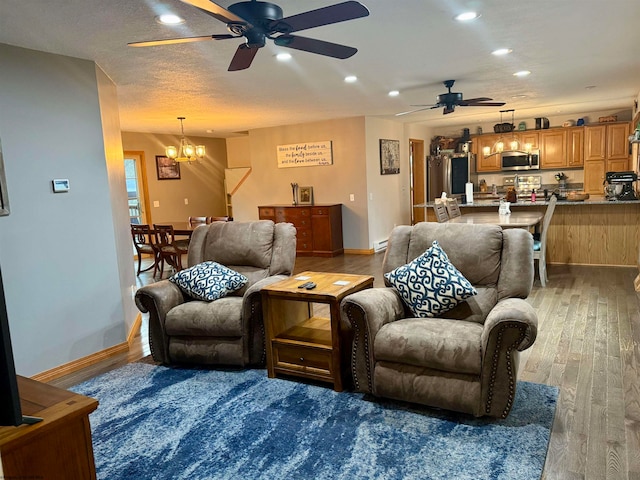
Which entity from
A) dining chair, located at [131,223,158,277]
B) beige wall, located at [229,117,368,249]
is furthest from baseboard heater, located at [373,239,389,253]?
dining chair, located at [131,223,158,277]

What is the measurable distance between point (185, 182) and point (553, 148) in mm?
7387

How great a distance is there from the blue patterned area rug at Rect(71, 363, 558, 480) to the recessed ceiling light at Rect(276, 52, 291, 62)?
2.48m

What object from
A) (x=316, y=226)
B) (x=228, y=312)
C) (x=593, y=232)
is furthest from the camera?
(x=316, y=226)

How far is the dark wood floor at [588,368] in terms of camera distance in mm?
2133

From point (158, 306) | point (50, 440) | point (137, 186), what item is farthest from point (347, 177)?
point (50, 440)

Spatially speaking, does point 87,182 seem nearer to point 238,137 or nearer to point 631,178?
point 631,178

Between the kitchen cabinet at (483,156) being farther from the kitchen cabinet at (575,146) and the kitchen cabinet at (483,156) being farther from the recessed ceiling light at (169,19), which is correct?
the recessed ceiling light at (169,19)

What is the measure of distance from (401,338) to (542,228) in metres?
3.60

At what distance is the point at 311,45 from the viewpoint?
A: 8.48 feet

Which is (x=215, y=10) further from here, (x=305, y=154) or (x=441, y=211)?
(x=305, y=154)

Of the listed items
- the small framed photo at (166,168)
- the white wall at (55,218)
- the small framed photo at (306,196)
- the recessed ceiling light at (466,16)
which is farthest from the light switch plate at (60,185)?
the small framed photo at (166,168)

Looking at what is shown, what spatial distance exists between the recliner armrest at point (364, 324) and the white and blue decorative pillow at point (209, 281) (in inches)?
40.8

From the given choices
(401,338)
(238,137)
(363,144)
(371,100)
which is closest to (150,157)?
(238,137)

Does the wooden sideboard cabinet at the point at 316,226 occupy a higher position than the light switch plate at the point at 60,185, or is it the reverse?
the light switch plate at the point at 60,185
